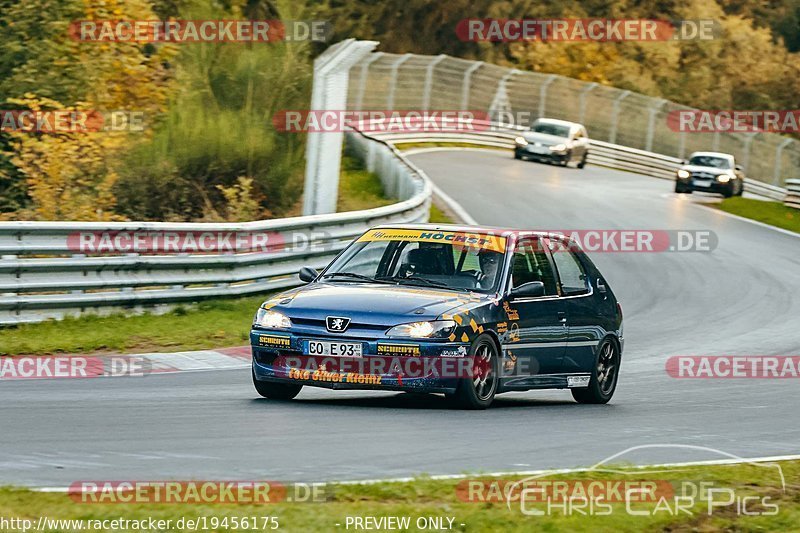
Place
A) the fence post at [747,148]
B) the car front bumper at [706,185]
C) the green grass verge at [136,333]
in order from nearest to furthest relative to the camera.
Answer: the green grass verge at [136,333] < the car front bumper at [706,185] < the fence post at [747,148]

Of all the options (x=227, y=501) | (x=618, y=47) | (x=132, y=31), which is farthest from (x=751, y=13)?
(x=227, y=501)

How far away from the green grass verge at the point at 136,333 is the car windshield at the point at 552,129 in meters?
30.1

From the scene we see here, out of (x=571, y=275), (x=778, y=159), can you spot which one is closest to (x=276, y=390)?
(x=571, y=275)

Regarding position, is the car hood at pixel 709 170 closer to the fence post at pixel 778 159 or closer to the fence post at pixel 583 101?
the fence post at pixel 778 159

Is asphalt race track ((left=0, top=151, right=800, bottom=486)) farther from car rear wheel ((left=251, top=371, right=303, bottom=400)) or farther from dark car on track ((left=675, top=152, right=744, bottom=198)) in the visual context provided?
dark car on track ((left=675, top=152, right=744, bottom=198))

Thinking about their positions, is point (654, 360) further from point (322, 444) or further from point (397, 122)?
point (397, 122)

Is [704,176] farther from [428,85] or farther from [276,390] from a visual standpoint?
[276,390]

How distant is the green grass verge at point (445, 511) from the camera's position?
646cm

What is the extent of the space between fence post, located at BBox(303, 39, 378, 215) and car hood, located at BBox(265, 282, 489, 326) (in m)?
9.92

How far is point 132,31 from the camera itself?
28.7 m

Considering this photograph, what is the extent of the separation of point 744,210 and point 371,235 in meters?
25.5

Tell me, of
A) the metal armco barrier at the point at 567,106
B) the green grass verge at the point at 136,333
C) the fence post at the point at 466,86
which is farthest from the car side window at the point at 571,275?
the fence post at the point at 466,86

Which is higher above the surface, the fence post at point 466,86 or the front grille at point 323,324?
the front grille at point 323,324

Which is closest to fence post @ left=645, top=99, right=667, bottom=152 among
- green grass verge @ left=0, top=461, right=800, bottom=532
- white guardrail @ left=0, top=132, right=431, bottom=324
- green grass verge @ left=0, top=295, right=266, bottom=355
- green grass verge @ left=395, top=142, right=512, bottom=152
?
green grass verge @ left=395, top=142, right=512, bottom=152
